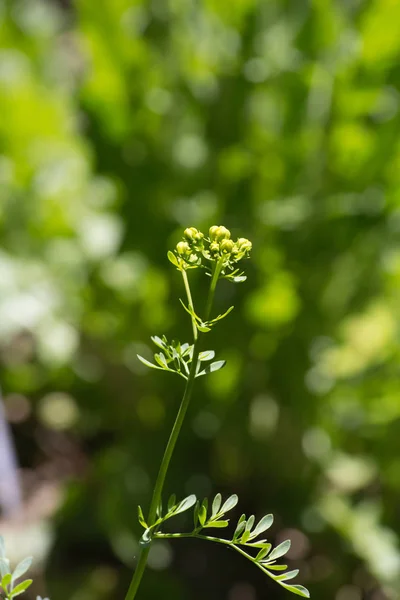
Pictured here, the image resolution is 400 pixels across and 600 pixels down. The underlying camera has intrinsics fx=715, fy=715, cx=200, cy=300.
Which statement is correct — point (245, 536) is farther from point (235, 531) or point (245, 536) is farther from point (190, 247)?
point (190, 247)

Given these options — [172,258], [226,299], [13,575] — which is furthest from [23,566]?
[226,299]

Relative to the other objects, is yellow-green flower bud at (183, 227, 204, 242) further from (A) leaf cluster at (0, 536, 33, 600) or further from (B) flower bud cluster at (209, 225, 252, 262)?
(A) leaf cluster at (0, 536, 33, 600)

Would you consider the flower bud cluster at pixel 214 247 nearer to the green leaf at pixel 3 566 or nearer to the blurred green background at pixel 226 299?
the green leaf at pixel 3 566

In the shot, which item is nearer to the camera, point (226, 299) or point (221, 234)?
point (221, 234)

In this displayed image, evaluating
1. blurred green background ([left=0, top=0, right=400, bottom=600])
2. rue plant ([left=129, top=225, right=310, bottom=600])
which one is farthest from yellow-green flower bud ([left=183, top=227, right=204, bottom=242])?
blurred green background ([left=0, top=0, right=400, bottom=600])

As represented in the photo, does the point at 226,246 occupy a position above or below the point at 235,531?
above

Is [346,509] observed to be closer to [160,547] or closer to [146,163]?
[160,547]
